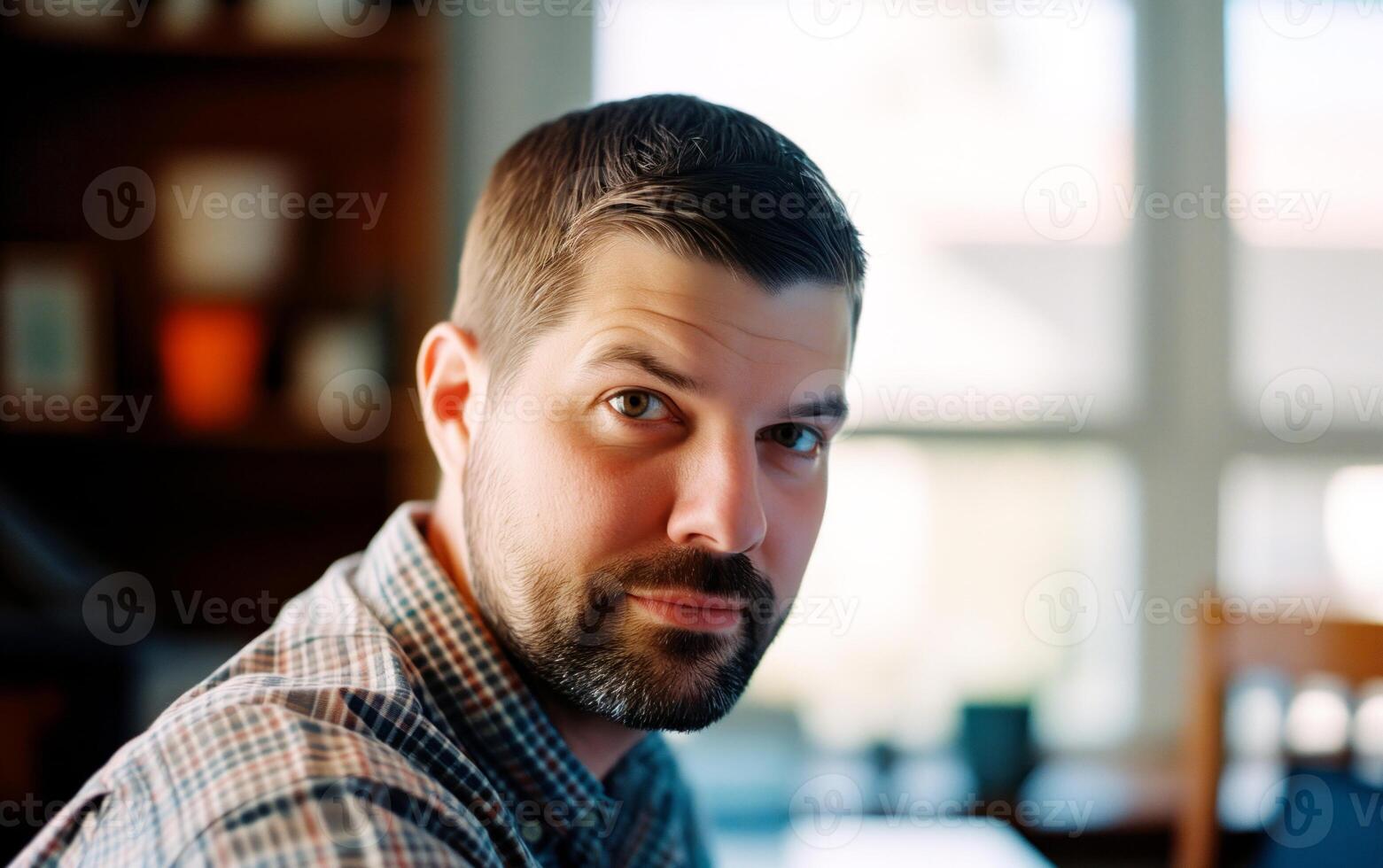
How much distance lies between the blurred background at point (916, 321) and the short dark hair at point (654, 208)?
1.48m

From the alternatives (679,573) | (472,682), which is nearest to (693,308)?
(679,573)

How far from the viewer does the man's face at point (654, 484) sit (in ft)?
2.84

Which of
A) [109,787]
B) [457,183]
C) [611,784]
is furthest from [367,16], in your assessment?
[109,787]

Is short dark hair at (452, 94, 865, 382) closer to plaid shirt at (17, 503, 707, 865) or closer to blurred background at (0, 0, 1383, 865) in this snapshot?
plaid shirt at (17, 503, 707, 865)

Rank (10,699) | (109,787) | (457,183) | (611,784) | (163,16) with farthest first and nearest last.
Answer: (457,183) < (163,16) < (10,699) < (611,784) < (109,787)

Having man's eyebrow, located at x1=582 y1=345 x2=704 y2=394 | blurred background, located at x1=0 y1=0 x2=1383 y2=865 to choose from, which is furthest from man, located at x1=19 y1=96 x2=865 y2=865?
blurred background, located at x1=0 y1=0 x2=1383 y2=865

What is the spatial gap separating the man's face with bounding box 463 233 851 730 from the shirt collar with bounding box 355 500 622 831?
28 mm

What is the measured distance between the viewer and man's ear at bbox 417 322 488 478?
1.00 meters

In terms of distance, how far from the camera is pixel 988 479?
260cm

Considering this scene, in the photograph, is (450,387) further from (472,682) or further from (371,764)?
(371,764)

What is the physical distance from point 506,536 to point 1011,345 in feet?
6.15

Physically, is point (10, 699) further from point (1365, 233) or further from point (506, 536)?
point (1365, 233)

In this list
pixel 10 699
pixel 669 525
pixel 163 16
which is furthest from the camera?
pixel 163 16

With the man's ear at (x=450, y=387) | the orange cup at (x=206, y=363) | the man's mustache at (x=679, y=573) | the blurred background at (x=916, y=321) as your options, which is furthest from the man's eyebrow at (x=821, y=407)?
the orange cup at (x=206, y=363)
